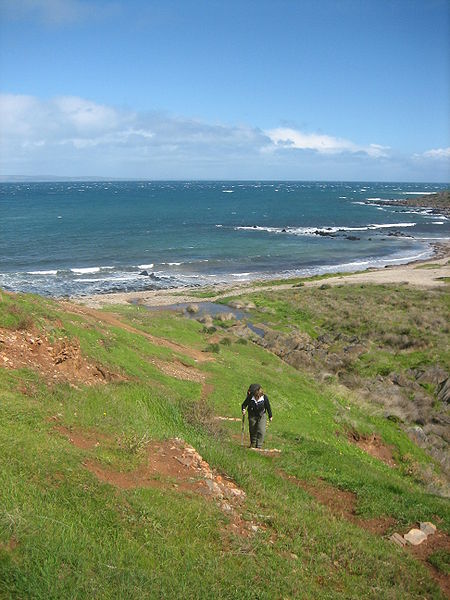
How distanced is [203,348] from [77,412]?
15329 millimetres

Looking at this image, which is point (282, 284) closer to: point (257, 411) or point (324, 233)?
point (257, 411)

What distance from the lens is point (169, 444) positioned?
1214cm

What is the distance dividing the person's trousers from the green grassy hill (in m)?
0.51

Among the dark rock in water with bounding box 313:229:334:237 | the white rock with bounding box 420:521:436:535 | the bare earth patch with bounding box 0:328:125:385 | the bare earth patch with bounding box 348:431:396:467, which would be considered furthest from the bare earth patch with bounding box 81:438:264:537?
the dark rock in water with bounding box 313:229:334:237

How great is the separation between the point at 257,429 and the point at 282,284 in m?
48.1

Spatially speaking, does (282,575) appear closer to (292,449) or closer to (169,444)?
(169,444)

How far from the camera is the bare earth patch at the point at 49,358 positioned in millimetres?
13859

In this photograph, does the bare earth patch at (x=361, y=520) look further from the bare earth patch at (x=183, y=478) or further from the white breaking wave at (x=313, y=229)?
the white breaking wave at (x=313, y=229)

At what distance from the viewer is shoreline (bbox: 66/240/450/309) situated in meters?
51.6

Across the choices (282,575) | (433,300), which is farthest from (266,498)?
(433,300)

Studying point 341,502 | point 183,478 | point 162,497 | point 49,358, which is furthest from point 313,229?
point 162,497

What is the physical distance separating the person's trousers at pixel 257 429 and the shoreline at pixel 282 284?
33.5 meters

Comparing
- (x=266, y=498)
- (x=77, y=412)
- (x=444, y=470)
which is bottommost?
(x=444, y=470)

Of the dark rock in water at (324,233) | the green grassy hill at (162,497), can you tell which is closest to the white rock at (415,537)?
the green grassy hill at (162,497)
